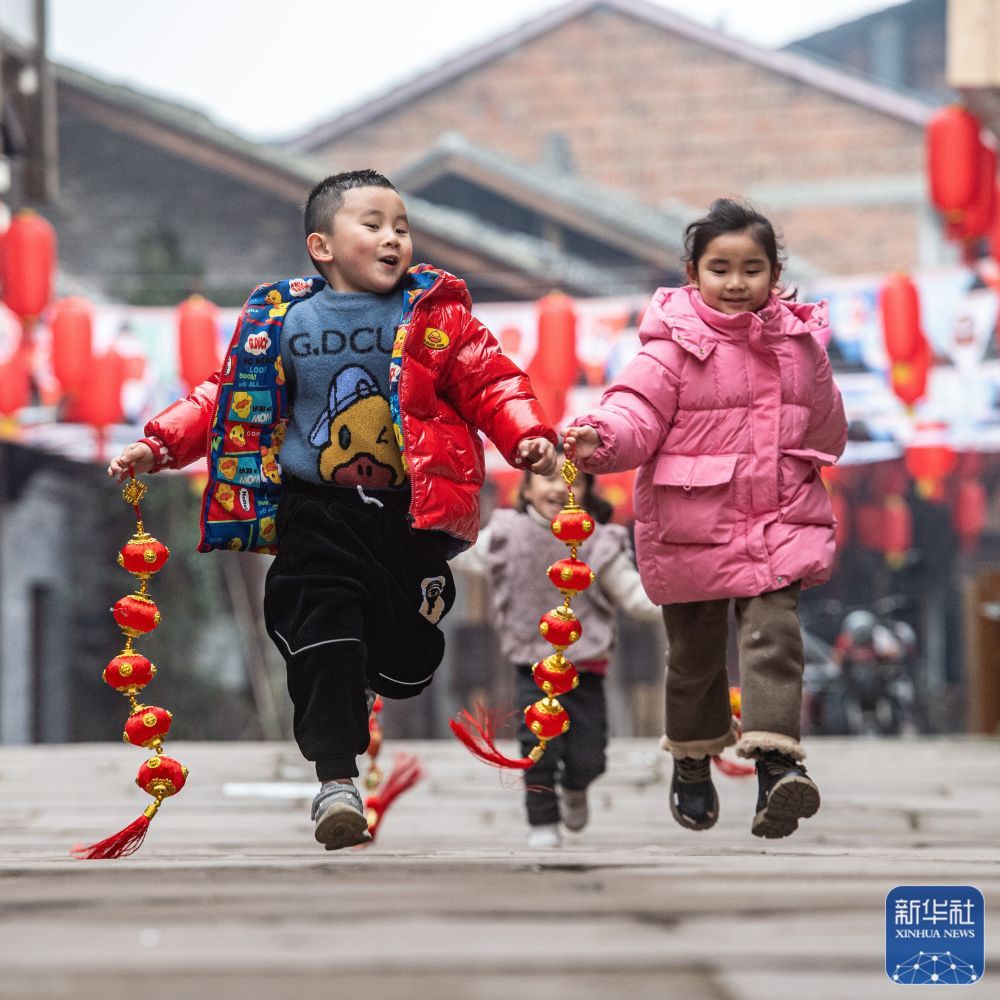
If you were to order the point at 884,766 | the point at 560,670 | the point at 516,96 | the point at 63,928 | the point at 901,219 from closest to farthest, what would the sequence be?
1. the point at 63,928
2. the point at 560,670
3. the point at 884,766
4. the point at 901,219
5. the point at 516,96

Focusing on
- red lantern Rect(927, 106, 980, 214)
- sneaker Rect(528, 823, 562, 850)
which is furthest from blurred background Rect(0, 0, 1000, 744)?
sneaker Rect(528, 823, 562, 850)

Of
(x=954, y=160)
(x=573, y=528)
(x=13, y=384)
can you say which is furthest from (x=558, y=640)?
(x=13, y=384)

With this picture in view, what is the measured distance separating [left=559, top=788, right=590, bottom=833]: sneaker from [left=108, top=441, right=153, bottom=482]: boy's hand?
2086 mm

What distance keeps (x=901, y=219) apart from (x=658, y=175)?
2.57m

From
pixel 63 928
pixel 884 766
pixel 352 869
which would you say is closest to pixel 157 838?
pixel 352 869

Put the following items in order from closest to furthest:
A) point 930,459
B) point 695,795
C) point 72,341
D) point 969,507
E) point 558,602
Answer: point 695,795 < point 558,602 < point 72,341 < point 930,459 < point 969,507

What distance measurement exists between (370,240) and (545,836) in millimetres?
2045

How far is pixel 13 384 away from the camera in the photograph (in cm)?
1080

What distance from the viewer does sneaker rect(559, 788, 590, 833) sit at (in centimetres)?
532

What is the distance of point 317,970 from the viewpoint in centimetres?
228

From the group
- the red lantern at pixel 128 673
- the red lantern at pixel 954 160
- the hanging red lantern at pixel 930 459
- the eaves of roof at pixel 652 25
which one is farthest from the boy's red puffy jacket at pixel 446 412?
the eaves of roof at pixel 652 25

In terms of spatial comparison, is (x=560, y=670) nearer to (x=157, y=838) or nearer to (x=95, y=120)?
(x=157, y=838)

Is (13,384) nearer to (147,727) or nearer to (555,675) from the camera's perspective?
(147,727)

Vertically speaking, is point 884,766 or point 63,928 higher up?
point 63,928
